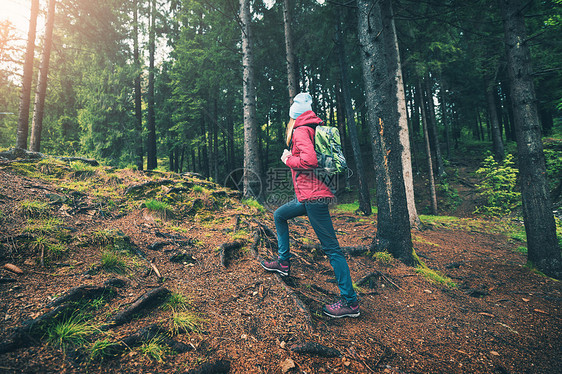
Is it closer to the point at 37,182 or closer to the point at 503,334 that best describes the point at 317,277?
the point at 503,334

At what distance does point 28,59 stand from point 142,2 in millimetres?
12456

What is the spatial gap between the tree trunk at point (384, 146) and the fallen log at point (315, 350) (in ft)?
10.3

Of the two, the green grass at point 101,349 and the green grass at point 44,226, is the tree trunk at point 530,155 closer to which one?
the green grass at point 101,349

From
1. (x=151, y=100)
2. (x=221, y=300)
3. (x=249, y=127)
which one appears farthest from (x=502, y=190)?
(x=151, y=100)

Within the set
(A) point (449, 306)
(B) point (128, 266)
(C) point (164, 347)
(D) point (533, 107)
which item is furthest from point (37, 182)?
(D) point (533, 107)

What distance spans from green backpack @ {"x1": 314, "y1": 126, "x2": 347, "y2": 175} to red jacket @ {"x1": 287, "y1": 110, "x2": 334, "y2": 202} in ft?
0.30

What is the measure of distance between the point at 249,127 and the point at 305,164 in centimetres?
570

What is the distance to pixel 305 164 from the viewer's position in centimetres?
286

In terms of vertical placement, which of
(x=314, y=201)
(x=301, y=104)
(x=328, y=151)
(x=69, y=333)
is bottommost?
(x=69, y=333)

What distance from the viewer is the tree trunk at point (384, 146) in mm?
4738

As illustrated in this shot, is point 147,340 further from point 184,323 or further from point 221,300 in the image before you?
point 221,300

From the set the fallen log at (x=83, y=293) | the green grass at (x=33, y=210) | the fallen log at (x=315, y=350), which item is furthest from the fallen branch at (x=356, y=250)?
the green grass at (x=33, y=210)

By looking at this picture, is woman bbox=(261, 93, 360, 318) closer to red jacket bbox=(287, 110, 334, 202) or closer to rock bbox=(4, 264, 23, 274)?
red jacket bbox=(287, 110, 334, 202)

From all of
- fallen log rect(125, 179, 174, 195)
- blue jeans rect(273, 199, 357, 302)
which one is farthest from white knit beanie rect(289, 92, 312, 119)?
fallen log rect(125, 179, 174, 195)
